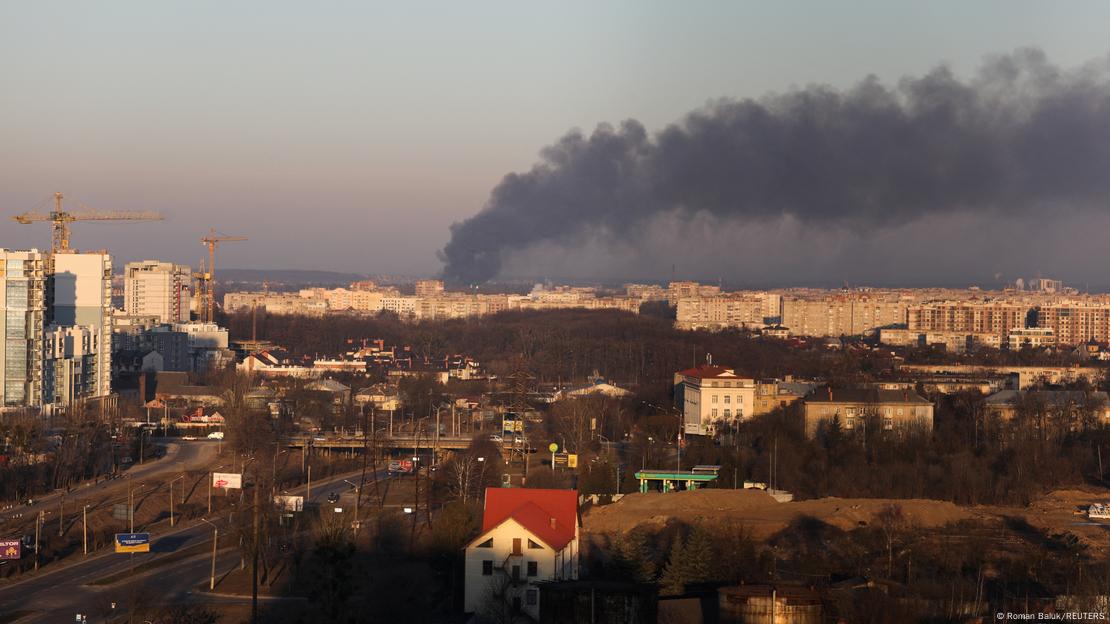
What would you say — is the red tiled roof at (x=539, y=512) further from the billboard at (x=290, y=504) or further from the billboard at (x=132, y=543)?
the billboard at (x=290, y=504)

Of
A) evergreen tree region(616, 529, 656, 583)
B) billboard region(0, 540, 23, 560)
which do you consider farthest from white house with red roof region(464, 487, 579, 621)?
billboard region(0, 540, 23, 560)

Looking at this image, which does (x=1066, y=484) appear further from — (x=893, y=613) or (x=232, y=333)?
(x=232, y=333)

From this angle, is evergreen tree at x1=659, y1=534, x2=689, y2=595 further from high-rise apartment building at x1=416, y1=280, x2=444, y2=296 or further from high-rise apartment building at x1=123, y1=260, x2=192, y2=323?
high-rise apartment building at x1=416, y1=280, x2=444, y2=296

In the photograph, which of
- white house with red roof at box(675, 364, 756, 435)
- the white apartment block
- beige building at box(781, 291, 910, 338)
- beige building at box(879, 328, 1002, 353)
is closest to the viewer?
white house with red roof at box(675, 364, 756, 435)

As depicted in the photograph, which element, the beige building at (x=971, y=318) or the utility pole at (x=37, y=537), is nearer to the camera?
the utility pole at (x=37, y=537)

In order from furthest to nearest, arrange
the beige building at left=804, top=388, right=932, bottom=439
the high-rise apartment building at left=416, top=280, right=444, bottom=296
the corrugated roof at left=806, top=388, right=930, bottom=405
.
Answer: the high-rise apartment building at left=416, top=280, right=444, bottom=296, the corrugated roof at left=806, top=388, right=930, bottom=405, the beige building at left=804, top=388, right=932, bottom=439

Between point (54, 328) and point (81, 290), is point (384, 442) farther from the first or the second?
point (81, 290)

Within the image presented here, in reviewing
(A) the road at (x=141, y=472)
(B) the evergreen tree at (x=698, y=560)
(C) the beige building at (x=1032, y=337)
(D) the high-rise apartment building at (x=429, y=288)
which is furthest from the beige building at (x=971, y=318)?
(B) the evergreen tree at (x=698, y=560)
